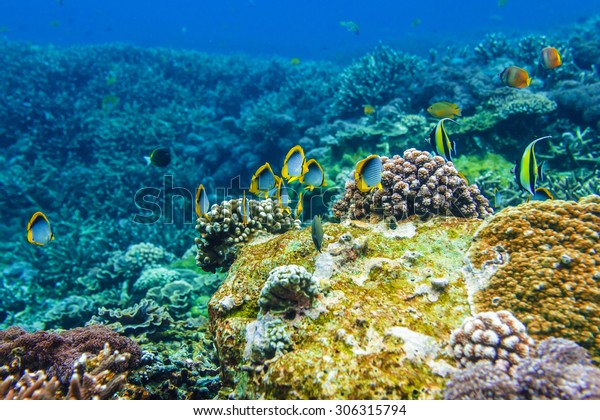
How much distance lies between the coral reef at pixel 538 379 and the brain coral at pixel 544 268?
0.29 metres

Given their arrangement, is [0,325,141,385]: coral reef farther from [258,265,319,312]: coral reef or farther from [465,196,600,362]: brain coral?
[465,196,600,362]: brain coral

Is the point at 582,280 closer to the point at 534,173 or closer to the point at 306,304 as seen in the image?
the point at 534,173

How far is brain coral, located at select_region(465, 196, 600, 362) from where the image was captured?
2.38 metres

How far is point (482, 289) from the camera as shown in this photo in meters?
2.79

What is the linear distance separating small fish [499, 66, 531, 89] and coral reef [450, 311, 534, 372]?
5011 millimetres

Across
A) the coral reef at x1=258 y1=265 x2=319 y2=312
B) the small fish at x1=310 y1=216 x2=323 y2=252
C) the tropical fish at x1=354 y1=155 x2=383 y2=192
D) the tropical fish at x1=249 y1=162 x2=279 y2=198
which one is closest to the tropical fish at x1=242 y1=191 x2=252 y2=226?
the tropical fish at x1=249 y1=162 x2=279 y2=198

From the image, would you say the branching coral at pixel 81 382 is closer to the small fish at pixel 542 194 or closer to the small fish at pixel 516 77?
the small fish at pixel 542 194

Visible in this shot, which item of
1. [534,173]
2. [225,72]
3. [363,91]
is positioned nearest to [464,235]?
[534,173]

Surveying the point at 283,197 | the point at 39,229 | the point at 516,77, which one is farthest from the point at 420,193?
the point at 39,229

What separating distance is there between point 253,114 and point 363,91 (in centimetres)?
428

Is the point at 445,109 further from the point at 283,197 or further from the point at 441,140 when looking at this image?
the point at 283,197

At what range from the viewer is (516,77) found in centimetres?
568

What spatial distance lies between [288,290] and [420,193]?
2095 mm

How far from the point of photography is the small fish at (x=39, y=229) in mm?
4180
